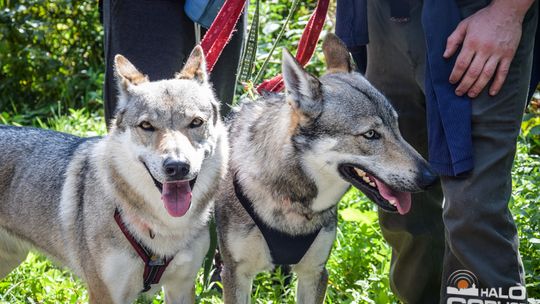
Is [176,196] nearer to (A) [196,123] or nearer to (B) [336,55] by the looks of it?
(A) [196,123]

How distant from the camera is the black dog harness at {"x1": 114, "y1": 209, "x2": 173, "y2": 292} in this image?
136 inches

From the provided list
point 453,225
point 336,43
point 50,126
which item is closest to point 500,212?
point 453,225

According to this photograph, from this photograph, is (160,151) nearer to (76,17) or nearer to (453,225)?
(453,225)

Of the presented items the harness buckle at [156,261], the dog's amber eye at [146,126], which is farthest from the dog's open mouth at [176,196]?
the harness buckle at [156,261]

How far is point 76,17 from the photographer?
8289mm

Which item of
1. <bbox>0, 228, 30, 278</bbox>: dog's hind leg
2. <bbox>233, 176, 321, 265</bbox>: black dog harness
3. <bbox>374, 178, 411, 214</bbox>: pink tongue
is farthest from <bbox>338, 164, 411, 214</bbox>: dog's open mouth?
<bbox>0, 228, 30, 278</bbox>: dog's hind leg

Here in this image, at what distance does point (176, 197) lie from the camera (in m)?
3.34

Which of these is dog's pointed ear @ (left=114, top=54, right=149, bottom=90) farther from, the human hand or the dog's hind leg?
the human hand

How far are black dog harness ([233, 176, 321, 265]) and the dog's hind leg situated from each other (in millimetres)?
1281

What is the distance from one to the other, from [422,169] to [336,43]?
89 centimetres

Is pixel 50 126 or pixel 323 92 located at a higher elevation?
pixel 323 92

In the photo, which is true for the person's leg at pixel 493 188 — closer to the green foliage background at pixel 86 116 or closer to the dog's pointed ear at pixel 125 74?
the green foliage background at pixel 86 116

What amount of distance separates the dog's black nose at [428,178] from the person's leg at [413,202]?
504 mm

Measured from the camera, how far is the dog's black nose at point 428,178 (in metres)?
3.19
